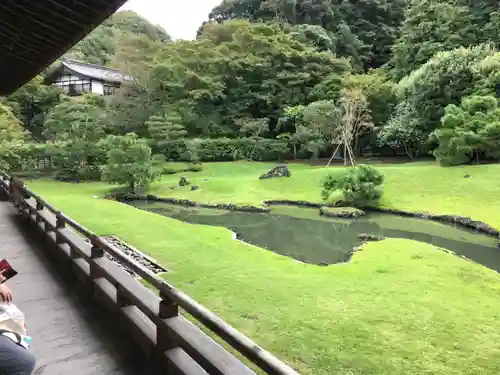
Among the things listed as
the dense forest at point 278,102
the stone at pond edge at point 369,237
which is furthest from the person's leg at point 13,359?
the dense forest at point 278,102

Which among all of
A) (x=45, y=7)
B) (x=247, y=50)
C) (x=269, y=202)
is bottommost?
(x=269, y=202)

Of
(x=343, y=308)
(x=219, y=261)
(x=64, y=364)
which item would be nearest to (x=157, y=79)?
(x=219, y=261)

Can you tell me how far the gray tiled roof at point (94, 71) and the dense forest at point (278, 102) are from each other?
238 centimetres

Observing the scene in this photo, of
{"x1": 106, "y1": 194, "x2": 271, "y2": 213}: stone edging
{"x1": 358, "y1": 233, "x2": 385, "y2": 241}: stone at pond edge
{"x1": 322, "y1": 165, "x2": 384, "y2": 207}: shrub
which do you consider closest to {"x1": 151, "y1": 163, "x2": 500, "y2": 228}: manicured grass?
{"x1": 106, "y1": 194, "x2": 271, "y2": 213}: stone edging

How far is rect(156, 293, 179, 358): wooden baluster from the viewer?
2720 millimetres

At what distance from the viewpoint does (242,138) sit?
89.8 ft

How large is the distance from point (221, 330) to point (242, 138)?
1002 inches

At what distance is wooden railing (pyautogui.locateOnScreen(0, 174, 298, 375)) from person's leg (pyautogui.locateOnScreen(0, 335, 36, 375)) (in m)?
0.86

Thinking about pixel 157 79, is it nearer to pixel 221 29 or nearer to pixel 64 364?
pixel 221 29

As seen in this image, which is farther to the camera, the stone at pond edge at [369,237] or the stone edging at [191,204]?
the stone edging at [191,204]

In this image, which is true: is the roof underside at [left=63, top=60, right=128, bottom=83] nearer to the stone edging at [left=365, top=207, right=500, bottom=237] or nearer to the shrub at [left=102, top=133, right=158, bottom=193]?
the shrub at [left=102, top=133, right=158, bottom=193]

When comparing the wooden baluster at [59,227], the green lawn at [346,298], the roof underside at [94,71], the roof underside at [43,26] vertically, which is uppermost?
the roof underside at [94,71]

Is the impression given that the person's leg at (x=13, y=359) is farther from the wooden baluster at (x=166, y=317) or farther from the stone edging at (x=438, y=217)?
the stone edging at (x=438, y=217)

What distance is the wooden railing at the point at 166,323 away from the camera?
2141 millimetres
